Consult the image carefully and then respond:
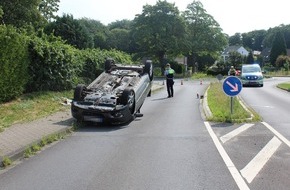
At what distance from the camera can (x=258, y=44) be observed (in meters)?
182

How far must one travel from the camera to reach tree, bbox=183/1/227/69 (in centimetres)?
8112

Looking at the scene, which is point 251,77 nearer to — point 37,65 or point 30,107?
point 37,65

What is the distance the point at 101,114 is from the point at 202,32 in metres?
72.1

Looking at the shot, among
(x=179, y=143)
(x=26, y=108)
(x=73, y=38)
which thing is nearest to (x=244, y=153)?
(x=179, y=143)

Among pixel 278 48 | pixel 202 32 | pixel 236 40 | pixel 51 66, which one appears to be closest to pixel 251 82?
pixel 51 66

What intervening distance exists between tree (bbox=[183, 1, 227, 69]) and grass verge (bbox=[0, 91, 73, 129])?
64089 mm

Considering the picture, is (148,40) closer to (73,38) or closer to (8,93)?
(73,38)

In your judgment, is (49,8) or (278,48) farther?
(278,48)

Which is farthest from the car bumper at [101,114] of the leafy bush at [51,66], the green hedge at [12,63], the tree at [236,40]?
the tree at [236,40]

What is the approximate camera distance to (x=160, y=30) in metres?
74.0

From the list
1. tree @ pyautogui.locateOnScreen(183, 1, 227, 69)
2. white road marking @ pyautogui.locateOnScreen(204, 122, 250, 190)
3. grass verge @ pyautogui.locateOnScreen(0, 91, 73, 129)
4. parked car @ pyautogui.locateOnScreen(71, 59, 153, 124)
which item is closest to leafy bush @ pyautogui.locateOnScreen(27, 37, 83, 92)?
grass verge @ pyautogui.locateOnScreen(0, 91, 73, 129)

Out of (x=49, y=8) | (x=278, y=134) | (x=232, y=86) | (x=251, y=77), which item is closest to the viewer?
(x=278, y=134)

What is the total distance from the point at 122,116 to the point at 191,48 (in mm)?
67968

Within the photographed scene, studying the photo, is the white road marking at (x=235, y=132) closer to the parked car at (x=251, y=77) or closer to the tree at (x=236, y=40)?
the parked car at (x=251, y=77)
